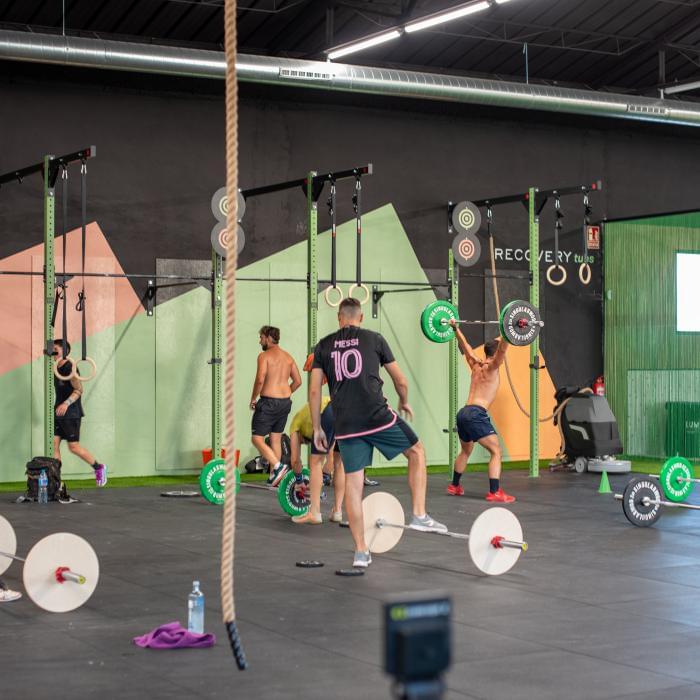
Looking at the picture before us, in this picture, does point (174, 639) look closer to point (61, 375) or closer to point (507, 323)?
point (507, 323)

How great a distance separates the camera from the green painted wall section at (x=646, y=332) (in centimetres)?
1159

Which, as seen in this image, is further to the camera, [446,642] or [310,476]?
[310,476]

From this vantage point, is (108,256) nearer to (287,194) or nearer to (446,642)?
(287,194)

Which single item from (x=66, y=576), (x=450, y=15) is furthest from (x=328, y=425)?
(x=450, y=15)

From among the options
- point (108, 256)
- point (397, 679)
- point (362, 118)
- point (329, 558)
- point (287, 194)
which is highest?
point (362, 118)

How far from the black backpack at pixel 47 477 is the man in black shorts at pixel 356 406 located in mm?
3418

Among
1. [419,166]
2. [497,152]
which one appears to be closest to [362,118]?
[419,166]

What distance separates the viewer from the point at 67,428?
8.96m

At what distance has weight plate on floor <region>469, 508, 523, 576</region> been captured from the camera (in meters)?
5.28

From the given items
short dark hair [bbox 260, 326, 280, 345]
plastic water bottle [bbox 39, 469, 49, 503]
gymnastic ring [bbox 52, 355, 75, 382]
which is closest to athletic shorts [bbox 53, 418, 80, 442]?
gymnastic ring [bbox 52, 355, 75, 382]

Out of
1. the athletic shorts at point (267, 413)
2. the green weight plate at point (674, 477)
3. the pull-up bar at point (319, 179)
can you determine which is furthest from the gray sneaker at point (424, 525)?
the pull-up bar at point (319, 179)

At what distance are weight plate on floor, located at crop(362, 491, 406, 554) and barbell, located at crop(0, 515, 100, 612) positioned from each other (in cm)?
159

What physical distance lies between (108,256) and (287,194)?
1845 millimetres

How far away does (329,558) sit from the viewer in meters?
5.96
